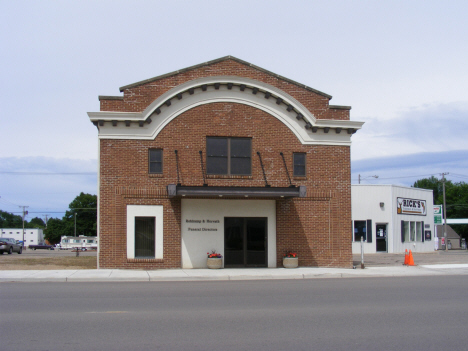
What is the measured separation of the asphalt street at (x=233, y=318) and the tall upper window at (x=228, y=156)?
7.60m

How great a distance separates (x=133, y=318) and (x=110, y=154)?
39.9 feet

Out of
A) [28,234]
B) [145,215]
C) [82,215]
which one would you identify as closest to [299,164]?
[145,215]

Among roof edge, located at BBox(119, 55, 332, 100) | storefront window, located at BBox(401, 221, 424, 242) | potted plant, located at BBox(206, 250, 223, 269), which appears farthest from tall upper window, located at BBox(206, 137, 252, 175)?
storefront window, located at BBox(401, 221, 424, 242)

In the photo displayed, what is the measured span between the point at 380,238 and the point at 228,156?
1980 centimetres

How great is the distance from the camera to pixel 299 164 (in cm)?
2177

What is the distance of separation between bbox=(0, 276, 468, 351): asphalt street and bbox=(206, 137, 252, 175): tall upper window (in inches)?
299

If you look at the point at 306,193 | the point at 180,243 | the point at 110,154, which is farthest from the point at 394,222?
the point at 110,154

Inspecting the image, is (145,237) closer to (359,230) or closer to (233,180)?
(233,180)

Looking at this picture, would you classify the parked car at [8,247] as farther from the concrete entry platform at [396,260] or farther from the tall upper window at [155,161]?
the concrete entry platform at [396,260]

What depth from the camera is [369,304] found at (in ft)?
36.6

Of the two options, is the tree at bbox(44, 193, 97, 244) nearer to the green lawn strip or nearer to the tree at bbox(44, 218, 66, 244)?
the tree at bbox(44, 218, 66, 244)

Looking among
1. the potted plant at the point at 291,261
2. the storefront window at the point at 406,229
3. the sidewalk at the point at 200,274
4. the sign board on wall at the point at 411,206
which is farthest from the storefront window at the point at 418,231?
the potted plant at the point at 291,261

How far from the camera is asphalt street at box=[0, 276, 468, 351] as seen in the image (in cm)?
745

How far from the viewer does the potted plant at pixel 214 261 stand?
67.1 feet
